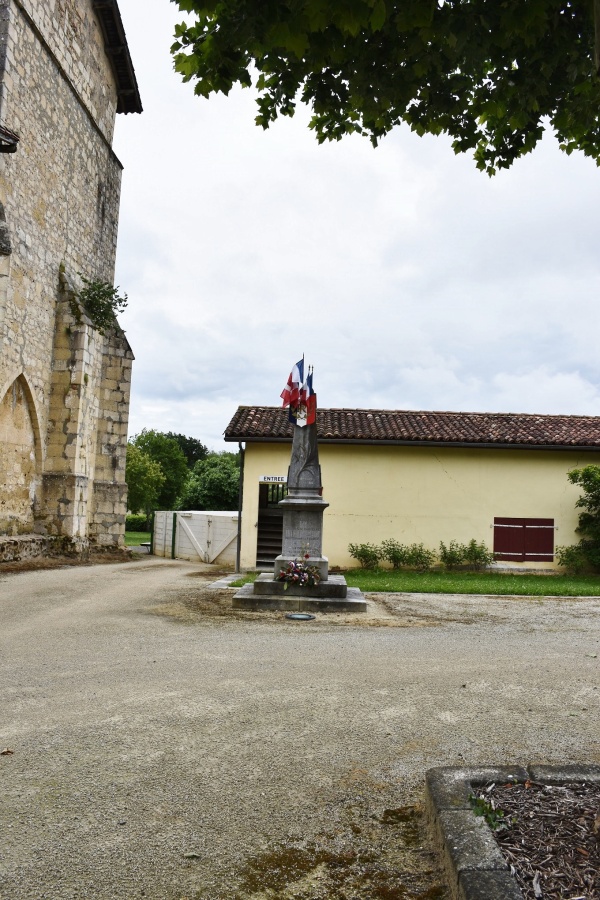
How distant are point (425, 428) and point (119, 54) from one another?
14.0 meters

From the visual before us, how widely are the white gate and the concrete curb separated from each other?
1668cm

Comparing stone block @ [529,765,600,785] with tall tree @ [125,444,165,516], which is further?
tall tree @ [125,444,165,516]

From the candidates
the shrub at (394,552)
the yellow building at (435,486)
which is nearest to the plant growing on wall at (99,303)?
the yellow building at (435,486)

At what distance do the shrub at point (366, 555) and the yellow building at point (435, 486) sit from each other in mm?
228

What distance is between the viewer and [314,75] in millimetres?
3842

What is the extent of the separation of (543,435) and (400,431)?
3.85 metres

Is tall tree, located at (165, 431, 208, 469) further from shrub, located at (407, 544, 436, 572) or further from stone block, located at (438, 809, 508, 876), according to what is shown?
stone block, located at (438, 809, 508, 876)

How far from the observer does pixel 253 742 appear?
377cm

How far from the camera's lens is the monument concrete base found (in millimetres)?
9391

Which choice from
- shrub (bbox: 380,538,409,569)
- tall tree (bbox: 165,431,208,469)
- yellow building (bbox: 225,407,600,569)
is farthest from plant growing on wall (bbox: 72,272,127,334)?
tall tree (bbox: 165,431,208,469)

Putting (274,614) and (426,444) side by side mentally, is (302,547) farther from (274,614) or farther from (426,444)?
(426,444)

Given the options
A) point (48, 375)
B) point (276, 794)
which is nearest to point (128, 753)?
point (276, 794)

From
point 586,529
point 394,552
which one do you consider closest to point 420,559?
point 394,552

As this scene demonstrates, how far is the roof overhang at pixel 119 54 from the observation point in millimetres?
17656
